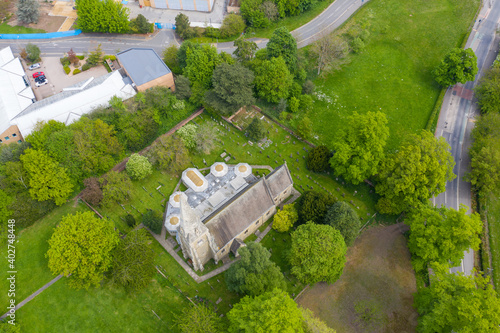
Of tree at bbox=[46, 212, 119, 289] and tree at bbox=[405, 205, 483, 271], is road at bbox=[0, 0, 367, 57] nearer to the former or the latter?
tree at bbox=[46, 212, 119, 289]

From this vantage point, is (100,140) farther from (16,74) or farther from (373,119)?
(373,119)

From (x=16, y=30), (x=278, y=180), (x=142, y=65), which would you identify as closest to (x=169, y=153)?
(x=278, y=180)

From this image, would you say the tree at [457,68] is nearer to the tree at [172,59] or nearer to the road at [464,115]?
the road at [464,115]

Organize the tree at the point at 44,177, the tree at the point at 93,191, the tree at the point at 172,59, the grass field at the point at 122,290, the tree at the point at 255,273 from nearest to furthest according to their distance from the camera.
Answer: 1. the tree at the point at 255,273
2. the grass field at the point at 122,290
3. the tree at the point at 44,177
4. the tree at the point at 93,191
5. the tree at the point at 172,59

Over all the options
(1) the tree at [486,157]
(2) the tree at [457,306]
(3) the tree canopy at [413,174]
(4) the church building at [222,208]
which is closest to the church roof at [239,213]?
(4) the church building at [222,208]

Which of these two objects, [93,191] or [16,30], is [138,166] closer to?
[93,191]
